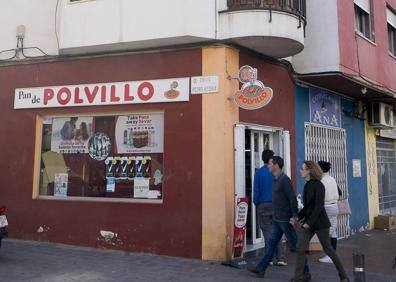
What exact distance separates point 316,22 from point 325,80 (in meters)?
1.34

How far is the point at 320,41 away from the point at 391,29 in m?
5.96

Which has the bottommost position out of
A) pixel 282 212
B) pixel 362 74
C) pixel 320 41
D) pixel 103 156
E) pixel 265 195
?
pixel 282 212

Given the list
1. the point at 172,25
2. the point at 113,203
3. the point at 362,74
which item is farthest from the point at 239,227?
the point at 362,74

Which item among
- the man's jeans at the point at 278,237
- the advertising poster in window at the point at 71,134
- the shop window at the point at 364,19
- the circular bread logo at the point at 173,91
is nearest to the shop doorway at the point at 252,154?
the circular bread logo at the point at 173,91

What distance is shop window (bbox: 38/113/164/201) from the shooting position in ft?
30.5

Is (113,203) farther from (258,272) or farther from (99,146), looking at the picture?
(258,272)

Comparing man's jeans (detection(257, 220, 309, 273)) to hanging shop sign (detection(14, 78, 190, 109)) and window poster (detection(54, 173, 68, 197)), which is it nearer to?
hanging shop sign (detection(14, 78, 190, 109))

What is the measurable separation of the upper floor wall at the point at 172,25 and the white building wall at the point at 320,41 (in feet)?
3.22

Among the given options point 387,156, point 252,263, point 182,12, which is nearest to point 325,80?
point 182,12

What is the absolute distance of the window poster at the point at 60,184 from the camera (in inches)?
393

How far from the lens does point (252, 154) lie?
9.51 meters

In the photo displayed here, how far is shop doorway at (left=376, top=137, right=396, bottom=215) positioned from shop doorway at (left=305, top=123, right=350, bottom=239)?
313 cm

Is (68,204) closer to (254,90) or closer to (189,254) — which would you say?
(189,254)

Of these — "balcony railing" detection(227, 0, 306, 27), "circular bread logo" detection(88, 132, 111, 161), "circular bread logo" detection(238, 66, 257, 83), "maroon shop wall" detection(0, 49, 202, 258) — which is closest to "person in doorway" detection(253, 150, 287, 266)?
"maroon shop wall" detection(0, 49, 202, 258)
